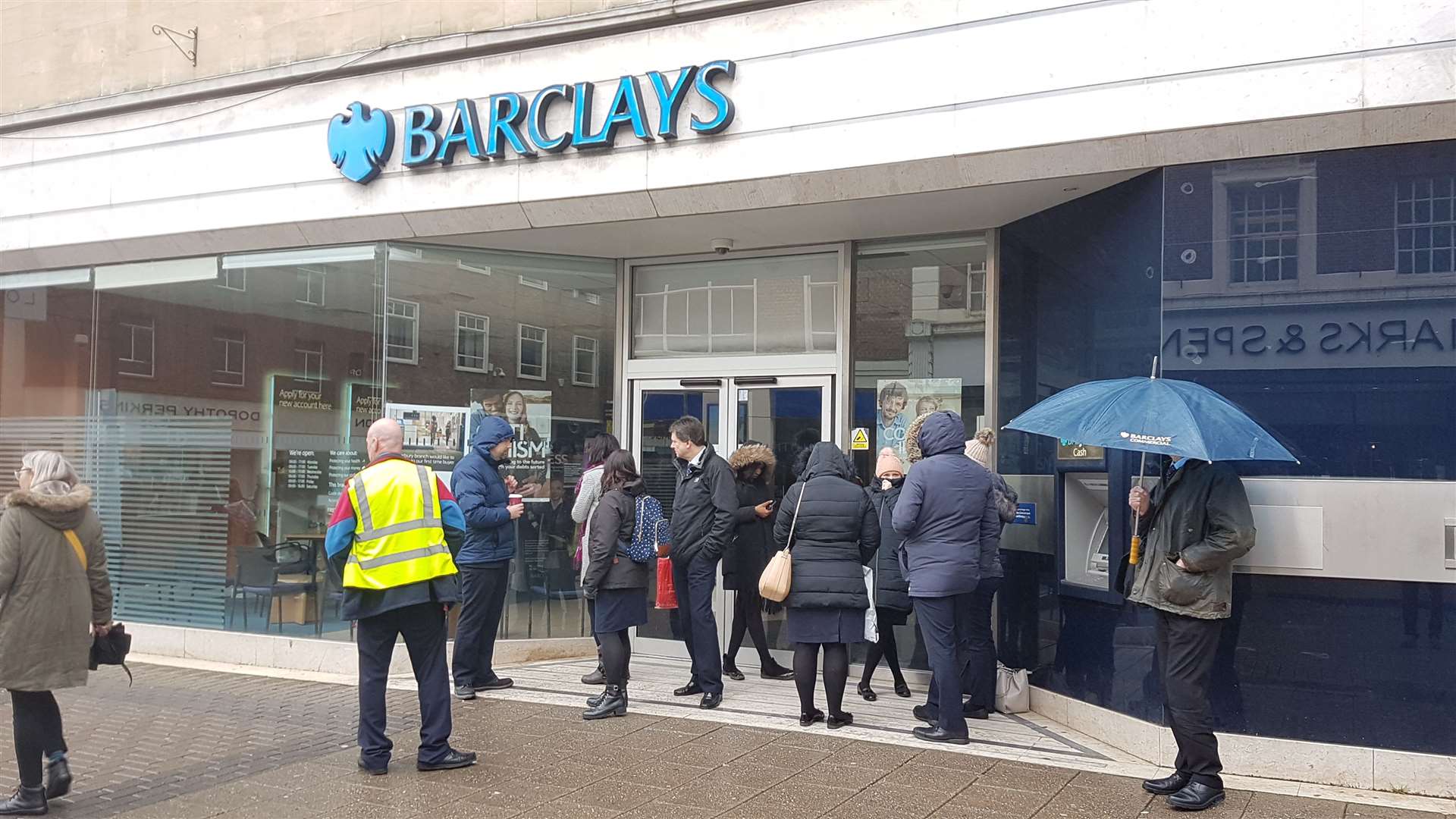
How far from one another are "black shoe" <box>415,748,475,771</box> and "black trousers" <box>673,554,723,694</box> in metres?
1.89

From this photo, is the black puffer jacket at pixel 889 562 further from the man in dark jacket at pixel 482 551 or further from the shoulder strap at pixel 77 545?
the shoulder strap at pixel 77 545

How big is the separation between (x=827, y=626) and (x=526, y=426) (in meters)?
3.91

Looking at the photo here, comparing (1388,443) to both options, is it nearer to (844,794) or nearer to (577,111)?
(844,794)

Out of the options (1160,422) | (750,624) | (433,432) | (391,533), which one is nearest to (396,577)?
(391,533)

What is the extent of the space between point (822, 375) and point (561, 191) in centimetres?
245

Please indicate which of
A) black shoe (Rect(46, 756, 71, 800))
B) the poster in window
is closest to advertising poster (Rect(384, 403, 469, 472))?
the poster in window

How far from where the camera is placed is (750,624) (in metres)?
8.65

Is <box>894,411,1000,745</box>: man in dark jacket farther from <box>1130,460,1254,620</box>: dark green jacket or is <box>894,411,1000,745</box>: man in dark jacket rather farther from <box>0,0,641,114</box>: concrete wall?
<box>0,0,641,114</box>: concrete wall

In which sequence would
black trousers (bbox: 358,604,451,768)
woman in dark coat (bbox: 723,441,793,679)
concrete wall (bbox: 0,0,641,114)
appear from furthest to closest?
concrete wall (bbox: 0,0,641,114) → woman in dark coat (bbox: 723,441,793,679) → black trousers (bbox: 358,604,451,768)

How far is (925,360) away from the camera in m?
8.67

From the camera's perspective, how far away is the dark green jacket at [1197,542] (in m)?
5.60

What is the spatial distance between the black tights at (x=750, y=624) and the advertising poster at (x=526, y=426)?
81.9 inches

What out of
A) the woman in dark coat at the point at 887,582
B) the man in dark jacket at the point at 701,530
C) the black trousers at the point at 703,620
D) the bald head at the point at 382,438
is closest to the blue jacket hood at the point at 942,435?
the woman in dark coat at the point at 887,582

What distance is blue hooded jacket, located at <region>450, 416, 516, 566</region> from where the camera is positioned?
774 centimetres
